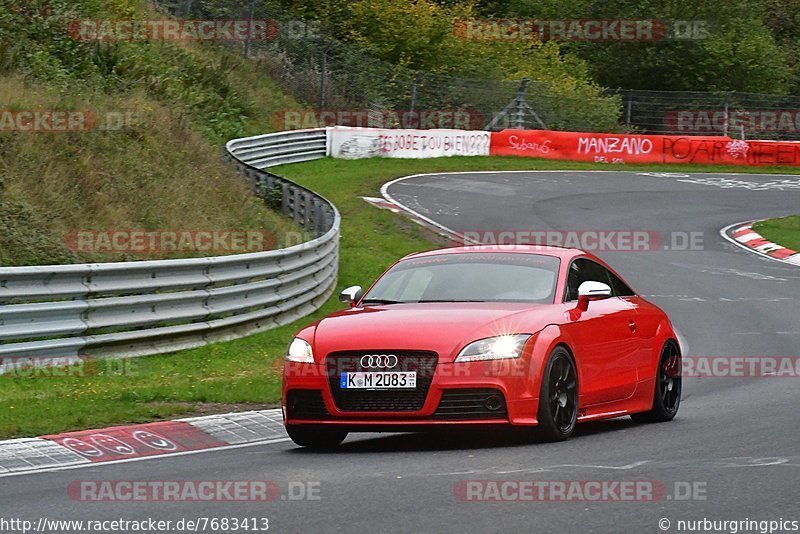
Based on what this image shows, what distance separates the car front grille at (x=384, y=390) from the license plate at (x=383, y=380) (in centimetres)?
3

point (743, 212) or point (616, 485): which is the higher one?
point (616, 485)

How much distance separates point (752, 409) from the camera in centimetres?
1109

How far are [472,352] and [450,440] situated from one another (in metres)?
1.08

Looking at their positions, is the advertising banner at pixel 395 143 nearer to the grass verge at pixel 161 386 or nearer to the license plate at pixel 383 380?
the grass verge at pixel 161 386

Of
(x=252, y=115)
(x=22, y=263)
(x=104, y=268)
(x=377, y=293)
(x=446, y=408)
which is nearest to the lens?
(x=446, y=408)

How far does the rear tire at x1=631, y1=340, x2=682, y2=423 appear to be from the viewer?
35.6ft

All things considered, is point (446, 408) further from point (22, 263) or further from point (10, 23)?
point (10, 23)

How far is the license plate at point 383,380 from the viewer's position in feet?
28.9

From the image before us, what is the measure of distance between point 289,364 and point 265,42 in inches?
1487

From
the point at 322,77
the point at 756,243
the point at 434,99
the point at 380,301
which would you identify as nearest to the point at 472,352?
the point at 380,301

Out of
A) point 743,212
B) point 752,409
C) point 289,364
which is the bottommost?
A: point 743,212

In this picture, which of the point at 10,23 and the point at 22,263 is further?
the point at 10,23

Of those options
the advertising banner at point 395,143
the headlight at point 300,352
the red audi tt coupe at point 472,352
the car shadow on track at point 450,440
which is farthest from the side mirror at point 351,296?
the advertising banner at point 395,143

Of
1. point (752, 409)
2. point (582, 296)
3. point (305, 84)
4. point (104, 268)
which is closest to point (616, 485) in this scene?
point (582, 296)
